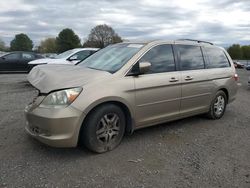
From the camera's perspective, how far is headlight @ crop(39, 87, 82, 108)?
3760 millimetres

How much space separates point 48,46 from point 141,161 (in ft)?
285

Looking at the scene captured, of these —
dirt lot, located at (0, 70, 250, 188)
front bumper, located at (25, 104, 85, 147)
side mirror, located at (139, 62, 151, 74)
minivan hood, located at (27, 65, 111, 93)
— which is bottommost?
dirt lot, located at (0, 70, 250, 188)

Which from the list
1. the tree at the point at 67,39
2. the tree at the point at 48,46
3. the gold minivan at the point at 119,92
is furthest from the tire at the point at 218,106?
the tree at the point at 48,46

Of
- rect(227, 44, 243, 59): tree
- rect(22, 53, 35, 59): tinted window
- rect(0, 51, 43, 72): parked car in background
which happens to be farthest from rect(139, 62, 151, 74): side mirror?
rect(227, 44, 243, 59): tree

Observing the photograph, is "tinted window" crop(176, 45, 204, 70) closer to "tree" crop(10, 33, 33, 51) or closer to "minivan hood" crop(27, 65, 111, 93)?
"minivan hood" crop(27, 65, 111, 93)

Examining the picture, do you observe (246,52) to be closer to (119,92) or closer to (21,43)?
(21,43)

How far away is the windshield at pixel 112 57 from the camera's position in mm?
4570

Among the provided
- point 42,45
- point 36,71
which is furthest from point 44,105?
point 42,45

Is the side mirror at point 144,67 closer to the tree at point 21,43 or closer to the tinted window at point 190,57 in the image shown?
the tinted window at point 190,57

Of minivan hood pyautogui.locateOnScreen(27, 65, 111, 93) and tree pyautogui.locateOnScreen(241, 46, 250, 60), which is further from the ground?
minivan hood pyautogui.locateOnScreen(27, 65, 111, 93)

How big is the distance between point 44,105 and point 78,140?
0.70 m

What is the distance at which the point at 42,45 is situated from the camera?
91.1 m

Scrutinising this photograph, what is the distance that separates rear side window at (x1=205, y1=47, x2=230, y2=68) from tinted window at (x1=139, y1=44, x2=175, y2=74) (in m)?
1.20

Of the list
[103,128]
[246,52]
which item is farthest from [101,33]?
[103,128]
